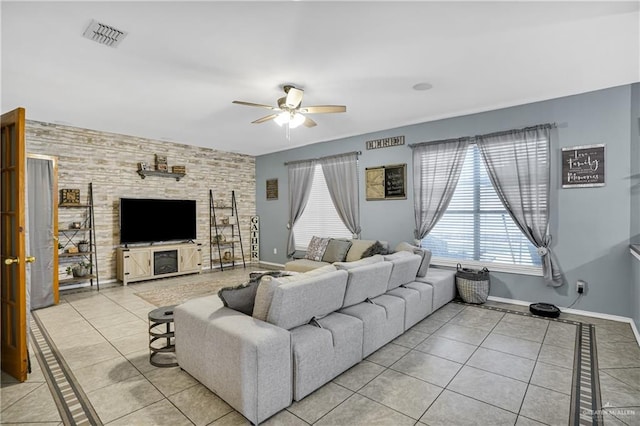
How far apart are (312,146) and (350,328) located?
498cm

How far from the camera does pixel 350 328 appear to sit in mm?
2635

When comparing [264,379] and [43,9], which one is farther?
[43,9]

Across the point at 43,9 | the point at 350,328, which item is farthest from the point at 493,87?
the point at 43,9

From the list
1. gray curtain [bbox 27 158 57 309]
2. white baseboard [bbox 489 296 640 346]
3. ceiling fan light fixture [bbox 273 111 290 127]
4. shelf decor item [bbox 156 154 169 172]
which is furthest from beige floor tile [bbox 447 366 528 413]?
shelf decor item [bbox 156 154 169 172]

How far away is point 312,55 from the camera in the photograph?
9.98 ft

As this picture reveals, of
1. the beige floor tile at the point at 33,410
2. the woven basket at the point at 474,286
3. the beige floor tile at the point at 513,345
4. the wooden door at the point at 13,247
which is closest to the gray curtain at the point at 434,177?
the woven basket at the point at 474,286

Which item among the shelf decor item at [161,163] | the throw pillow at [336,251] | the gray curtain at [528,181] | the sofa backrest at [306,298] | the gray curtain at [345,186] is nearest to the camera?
the sofa backrest at [306,298]

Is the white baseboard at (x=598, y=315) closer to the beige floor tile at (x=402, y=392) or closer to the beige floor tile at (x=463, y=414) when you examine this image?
the beige floor tile at (x=463, y=414)

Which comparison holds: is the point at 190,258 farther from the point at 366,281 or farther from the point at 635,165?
the point at 635,165

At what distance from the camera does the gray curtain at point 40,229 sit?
4.34 metres

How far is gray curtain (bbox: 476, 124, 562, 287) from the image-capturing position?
4172 mm

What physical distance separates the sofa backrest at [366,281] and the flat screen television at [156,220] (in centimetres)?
490

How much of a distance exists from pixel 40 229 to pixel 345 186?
16.0 feet

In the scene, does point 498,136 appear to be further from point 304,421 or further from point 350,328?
point 304,421
